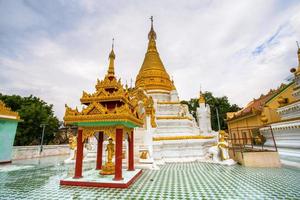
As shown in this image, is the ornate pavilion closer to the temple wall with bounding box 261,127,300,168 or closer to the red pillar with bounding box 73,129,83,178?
the red pillar with bounding box 73,129,83,178

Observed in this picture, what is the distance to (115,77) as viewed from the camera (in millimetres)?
8938

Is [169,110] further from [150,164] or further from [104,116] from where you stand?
[104,116]

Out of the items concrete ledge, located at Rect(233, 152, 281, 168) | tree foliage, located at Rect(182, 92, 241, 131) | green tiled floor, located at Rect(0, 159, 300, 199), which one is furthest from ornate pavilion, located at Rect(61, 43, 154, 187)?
tree foliage, located at Rect(182, 92, 241, 131)

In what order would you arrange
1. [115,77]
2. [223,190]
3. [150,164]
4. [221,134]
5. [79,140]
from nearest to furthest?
[223,190], [79,140], [115,77], [150,164], [221,134]

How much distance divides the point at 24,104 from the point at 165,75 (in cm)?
2250

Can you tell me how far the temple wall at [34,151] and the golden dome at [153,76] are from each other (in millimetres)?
13457

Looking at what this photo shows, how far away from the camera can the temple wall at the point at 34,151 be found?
16.6m

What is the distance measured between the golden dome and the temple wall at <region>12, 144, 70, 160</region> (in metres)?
13.5

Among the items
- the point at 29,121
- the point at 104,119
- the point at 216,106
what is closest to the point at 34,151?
the point at 29,121

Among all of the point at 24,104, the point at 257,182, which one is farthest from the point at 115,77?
the point at 24,104

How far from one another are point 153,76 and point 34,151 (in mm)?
16390

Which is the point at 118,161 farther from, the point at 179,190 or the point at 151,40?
the point at 151,40

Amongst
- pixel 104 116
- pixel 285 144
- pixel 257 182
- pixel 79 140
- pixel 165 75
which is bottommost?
pixel 257 182

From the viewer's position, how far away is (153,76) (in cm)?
2238
